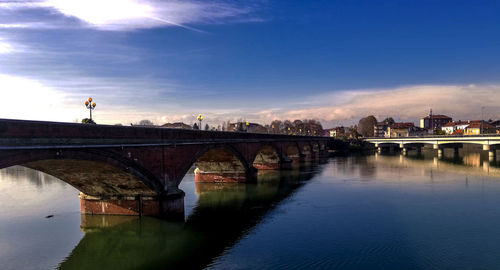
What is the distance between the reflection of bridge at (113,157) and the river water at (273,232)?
1.54m

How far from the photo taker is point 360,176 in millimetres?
48406

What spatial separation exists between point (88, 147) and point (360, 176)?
39925mm

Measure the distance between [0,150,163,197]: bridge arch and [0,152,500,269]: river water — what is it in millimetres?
2226

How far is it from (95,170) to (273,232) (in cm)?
1229

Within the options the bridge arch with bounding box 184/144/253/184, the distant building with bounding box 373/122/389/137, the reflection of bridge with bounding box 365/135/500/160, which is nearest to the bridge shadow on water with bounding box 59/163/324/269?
the bridge arch with bounding box 184/144/253/184

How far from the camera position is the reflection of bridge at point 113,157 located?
15.2 m

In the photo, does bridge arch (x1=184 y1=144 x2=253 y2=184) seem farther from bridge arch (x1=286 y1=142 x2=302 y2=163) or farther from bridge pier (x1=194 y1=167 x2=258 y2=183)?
bridge arch (x1=286 y1=142 x2=302 y2=163)

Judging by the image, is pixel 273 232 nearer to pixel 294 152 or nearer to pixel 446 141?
pixel 294 152

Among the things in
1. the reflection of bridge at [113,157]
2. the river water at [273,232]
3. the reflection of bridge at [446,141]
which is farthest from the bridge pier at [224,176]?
the reflection of bridge at [446,141]

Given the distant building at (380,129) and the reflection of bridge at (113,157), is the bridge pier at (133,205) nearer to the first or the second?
the reflection of bridge at (113,157)

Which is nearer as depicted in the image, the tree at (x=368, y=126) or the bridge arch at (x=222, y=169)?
the bridge arch at (x=222, y=169)

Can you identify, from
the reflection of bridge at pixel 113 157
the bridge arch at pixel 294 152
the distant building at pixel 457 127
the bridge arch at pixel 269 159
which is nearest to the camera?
the reflection of bridge at pixel 113 157

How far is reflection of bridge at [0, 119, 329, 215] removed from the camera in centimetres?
1520

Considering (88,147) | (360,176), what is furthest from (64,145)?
(360,176)
